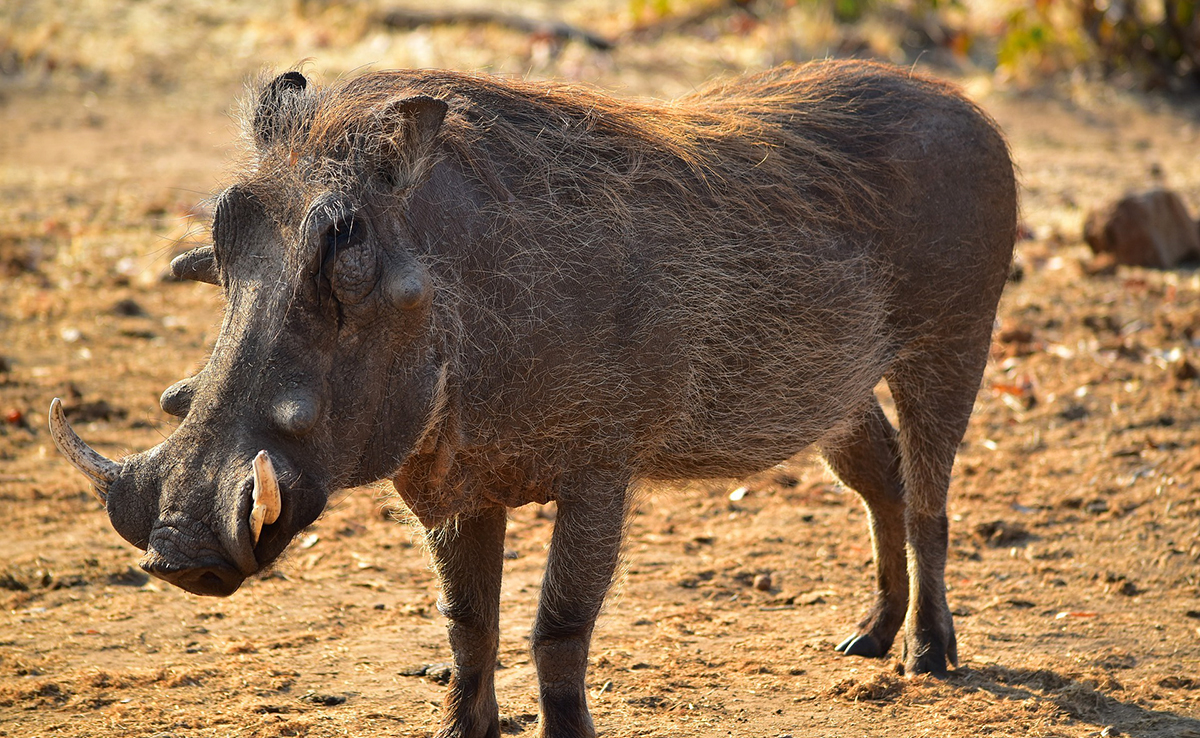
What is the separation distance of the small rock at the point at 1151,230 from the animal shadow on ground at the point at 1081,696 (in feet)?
14.4

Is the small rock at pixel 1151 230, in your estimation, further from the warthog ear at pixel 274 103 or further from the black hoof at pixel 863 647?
the warthog ear at pixel 274 103

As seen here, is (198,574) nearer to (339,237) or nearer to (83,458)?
(83,458)

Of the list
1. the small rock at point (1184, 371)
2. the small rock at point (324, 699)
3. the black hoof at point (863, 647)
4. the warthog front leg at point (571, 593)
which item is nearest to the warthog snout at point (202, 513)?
the warthog front leg at point (571, 593)

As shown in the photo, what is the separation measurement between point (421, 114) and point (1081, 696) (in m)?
2.46

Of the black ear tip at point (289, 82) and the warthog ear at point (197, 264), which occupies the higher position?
the black ear tip at point (289, 82)

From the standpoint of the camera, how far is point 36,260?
26.0 feet

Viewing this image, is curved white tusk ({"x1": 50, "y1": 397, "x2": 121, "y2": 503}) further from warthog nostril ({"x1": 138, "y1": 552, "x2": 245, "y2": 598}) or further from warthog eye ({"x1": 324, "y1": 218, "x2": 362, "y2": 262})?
warthog eye ({"x1": 324, "y1": 218, "x2": 362, "y2": 262})

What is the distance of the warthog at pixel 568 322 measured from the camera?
251 cm

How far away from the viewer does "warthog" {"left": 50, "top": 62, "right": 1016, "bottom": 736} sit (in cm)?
251

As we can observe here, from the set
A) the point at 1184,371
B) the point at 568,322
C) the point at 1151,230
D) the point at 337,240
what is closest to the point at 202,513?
the point at 337,240

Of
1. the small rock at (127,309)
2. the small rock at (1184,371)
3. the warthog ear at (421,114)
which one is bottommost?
the small rock at (1184,371)

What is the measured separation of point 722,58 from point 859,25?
1.71 metres

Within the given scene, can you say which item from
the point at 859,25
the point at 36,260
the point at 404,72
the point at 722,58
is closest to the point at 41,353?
the point at 36,260

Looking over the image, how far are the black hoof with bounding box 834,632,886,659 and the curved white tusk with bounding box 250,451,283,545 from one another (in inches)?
85.8
